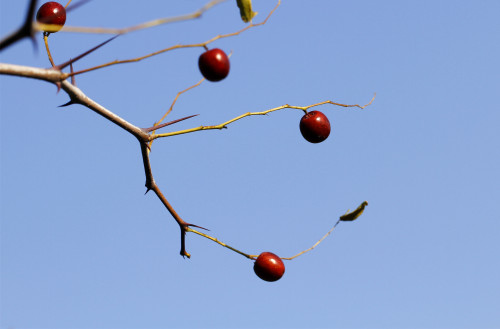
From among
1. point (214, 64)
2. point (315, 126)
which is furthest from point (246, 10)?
point (315, 126)

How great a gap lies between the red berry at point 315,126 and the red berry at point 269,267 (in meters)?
0.84

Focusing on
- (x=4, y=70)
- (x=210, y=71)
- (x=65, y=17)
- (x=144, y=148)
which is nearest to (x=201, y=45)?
(x=210, y=71)

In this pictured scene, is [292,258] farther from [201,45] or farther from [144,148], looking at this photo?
[201,45]

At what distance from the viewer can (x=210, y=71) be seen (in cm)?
301

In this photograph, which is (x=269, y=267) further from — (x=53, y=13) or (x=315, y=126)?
(x=53, y=13)

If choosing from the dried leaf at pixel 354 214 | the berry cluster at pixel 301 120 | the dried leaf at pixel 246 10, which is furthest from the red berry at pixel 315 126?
the dried leaf at pixel 246 10

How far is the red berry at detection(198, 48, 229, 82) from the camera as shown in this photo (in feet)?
9.81

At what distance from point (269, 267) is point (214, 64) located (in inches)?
50.1

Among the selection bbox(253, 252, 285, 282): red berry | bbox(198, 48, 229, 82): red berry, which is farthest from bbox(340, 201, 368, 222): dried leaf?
bbox(198, 48, 229, 82): red berry

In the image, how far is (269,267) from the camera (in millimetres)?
3600

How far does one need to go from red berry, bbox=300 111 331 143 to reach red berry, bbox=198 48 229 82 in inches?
42.0

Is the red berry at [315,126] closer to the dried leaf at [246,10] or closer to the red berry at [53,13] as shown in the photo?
the dried leaf at [246,10]

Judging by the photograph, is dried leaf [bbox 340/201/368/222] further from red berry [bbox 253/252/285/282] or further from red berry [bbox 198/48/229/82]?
red berry [bbox 198/48/229/82]

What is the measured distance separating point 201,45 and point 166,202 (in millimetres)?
969
